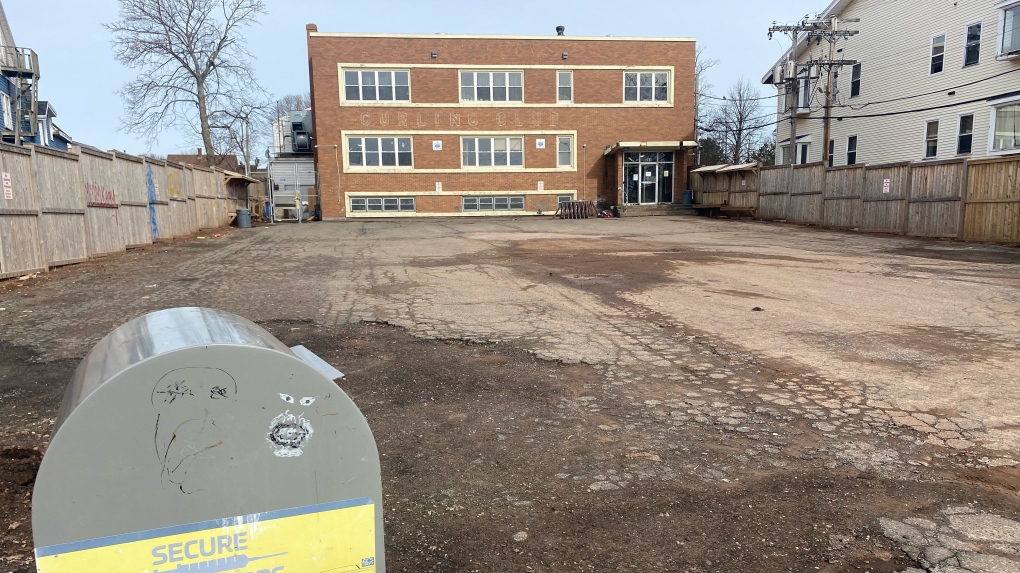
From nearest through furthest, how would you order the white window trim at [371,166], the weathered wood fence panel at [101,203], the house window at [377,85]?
the weathered wood fence panel at [101,203]
the house window at [377,85]
the white window trim at [371,166]

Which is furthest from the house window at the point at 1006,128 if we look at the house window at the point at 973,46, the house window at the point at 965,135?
the house window at the point at 973,46

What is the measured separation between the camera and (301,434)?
1576 mm

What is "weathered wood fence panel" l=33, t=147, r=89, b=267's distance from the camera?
38.5 feet

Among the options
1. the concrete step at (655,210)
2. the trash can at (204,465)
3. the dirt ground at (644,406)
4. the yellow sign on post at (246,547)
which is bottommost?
the dirt ground at (644,406)

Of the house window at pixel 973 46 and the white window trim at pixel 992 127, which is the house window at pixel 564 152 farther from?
the white window trim at pixel 992 127

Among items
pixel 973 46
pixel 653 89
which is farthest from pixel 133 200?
pixel 973 46

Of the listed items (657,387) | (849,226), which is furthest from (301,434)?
(849,226)

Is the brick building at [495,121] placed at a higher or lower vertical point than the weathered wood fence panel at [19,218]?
higher

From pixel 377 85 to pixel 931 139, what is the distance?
2665 centimetres

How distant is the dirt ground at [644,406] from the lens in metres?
2.94

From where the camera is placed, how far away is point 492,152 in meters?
37.0

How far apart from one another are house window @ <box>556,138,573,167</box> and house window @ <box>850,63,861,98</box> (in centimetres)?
1430

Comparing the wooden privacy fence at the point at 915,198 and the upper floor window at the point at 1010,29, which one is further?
the upper floor window at the point at 1010,29

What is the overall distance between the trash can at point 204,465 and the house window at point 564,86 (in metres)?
37.0
